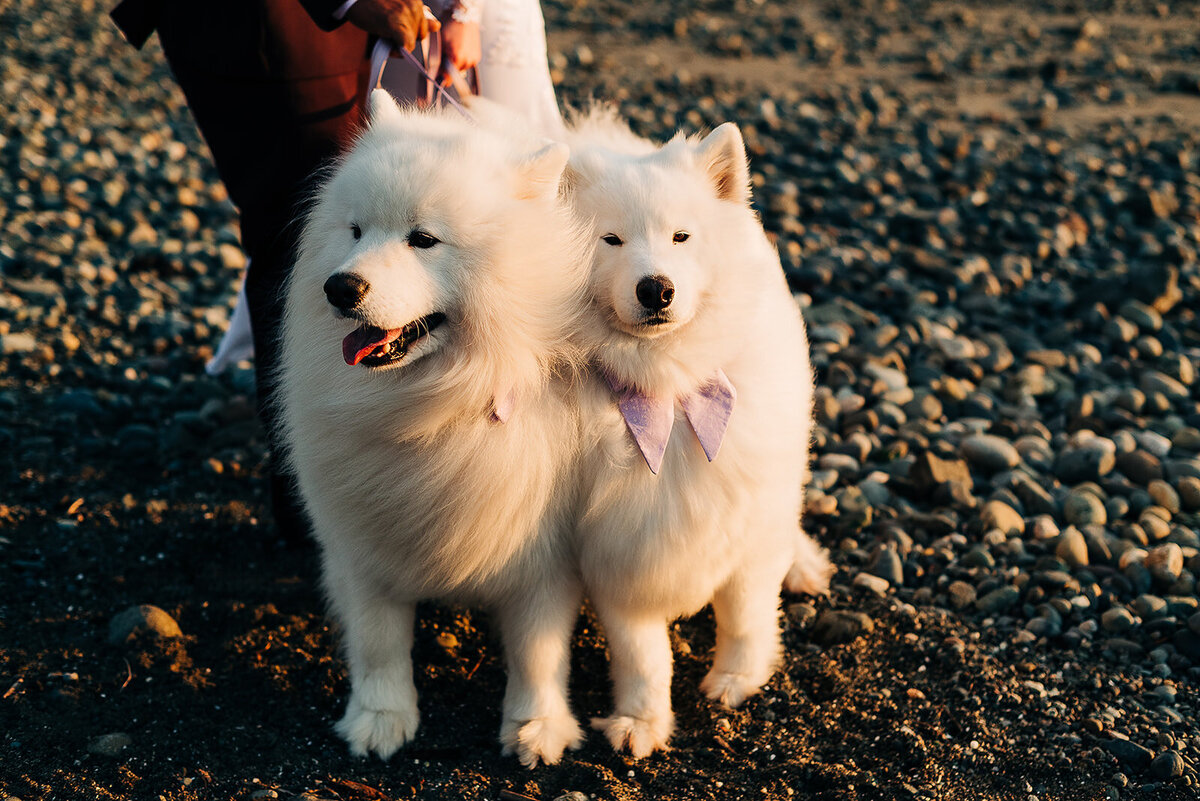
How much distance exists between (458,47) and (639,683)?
6.81 feet

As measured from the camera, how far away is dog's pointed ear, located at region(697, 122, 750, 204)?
273cm

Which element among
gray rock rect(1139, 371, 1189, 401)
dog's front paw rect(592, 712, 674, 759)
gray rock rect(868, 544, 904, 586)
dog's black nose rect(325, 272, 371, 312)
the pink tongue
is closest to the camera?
dog's black nose rect(325, 272, 371, 312)

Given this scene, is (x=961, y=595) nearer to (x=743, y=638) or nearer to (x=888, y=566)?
(x=888, y=566)

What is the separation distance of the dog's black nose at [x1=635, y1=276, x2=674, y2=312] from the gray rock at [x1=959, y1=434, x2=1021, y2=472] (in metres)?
2.57

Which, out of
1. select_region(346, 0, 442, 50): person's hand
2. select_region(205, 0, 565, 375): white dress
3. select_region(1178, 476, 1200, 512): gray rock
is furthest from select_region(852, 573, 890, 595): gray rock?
select_region(346, 0, 442, 50): person's hand

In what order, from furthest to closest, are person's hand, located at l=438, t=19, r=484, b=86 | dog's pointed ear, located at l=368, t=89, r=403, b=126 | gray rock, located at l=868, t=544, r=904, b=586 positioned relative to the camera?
gray rock, located at l=868, t=544, r=904, b=586 < person's hand, located at l=438, t=19, r=484, b=86 < dog's pointed ear, located at l=368, t=89, r=403, b=126

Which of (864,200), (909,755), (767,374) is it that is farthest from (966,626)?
(864,200)

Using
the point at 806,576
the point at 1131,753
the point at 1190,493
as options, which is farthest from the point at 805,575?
the point at 1190,493

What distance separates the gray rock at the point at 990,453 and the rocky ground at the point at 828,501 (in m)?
0.02

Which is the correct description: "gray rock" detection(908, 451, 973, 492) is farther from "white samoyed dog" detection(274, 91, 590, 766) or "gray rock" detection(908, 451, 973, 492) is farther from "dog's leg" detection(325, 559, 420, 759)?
"dog's leg" detection(325, 559, 420, 759)

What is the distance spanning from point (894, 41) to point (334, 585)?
400 inches

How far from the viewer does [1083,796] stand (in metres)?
2.86

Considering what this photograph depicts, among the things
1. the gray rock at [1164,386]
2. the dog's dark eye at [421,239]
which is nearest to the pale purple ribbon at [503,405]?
the dog's dark eye at [421,239]

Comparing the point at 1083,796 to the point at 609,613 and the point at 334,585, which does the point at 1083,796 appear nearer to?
the point at 609,613
